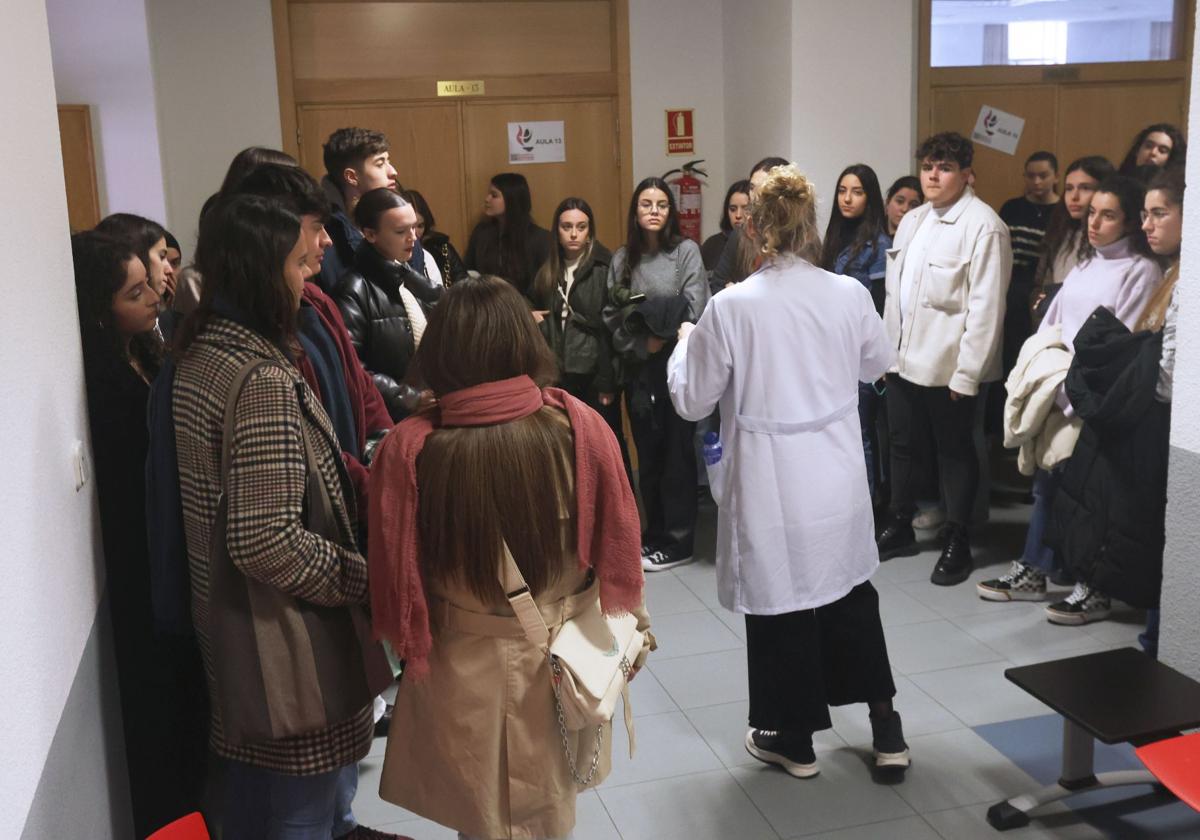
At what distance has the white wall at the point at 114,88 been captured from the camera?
6.17 m

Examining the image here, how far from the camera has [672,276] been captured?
188 inches

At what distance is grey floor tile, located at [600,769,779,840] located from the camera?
2725mm

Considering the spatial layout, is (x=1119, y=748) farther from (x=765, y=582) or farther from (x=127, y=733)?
(x=127, y=733)

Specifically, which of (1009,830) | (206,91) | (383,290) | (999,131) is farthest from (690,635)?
(206,91)

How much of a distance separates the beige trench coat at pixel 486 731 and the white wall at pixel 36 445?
1.87 ft

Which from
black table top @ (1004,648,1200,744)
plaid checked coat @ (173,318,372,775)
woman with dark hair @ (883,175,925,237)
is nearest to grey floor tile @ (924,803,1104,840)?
black table top @ (1004,648,1200,744)

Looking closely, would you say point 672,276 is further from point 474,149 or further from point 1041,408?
point 474,149

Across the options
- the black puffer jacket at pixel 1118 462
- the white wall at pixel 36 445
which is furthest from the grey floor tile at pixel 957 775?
the white wall at pixel 36 445

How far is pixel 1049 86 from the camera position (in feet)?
19.8

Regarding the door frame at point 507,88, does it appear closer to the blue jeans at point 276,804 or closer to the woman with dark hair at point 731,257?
the woman with dark hair at point 731,257

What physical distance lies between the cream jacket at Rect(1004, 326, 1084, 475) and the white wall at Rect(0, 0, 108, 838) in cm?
300

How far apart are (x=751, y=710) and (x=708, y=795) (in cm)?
24

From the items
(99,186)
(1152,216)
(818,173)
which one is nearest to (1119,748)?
(1152,216)

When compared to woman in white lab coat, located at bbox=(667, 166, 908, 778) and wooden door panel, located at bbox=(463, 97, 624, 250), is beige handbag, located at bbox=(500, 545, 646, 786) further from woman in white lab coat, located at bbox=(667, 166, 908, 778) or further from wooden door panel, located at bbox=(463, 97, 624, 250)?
wooden door panel, located at bbox=(463, 97, 624, 250)
